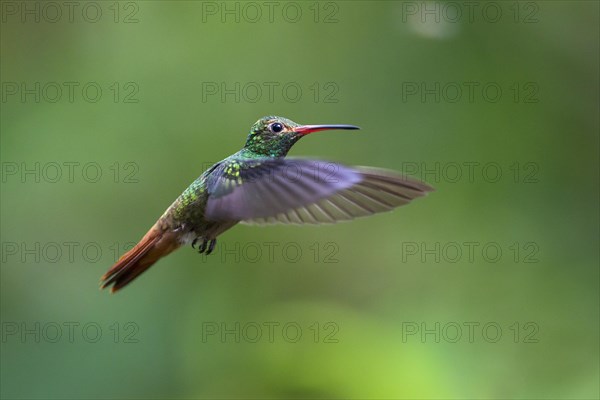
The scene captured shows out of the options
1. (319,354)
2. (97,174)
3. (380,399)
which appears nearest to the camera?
(380,399)

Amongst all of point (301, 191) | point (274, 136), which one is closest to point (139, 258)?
point (274, 136)

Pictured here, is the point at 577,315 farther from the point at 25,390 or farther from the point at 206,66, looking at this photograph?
the point at 25,390

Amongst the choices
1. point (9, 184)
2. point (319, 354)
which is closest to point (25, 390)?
point (9, 184)

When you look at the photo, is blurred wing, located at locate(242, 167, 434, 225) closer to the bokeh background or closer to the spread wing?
the spread wing

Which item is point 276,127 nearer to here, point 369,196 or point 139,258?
point 369,196

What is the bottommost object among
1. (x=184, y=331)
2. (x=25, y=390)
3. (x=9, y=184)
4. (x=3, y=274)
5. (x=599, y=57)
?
(x=25, y=390)

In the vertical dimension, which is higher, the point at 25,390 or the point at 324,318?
the point at 324,318

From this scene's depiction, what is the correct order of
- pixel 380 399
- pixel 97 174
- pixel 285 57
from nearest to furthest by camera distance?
pixel 380 399 → pixel 97 174 → pixel 285 57

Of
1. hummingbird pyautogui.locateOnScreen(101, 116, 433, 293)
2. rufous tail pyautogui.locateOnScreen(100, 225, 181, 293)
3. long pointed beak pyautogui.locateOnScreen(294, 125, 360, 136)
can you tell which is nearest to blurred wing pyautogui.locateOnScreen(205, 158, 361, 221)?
hummingbird pyautogui.locateOnScreen(101, 116, 433, 293)
